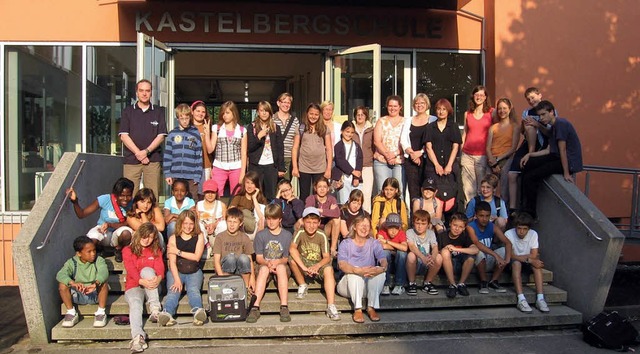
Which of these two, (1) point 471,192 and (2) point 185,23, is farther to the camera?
(2) point 185,23

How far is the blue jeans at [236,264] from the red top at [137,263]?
645 millimetres

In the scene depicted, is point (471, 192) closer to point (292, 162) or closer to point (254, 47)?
point (292, 162)

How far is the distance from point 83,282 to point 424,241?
363cm

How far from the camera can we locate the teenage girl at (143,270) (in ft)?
19.3

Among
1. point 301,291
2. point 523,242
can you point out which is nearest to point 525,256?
point 523,242

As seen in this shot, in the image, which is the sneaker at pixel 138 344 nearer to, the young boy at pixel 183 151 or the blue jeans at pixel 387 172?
the young boy at pixel 183 151

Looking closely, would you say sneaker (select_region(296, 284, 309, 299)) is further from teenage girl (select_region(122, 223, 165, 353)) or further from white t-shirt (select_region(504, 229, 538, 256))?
white t-shirt (select_region(504, 229, 538, 256))

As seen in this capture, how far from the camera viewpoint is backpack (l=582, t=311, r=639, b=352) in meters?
5.88

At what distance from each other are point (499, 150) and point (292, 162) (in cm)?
269

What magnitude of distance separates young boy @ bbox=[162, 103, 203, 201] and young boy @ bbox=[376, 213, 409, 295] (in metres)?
2.50

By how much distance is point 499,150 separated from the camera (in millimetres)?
7754

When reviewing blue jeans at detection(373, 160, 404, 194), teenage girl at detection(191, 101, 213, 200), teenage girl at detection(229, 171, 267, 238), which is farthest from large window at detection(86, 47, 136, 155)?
blue jeans at detection(373, 160, 404, 194)

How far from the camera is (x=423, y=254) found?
6.66m

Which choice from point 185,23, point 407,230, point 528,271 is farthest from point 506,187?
point 185,23
